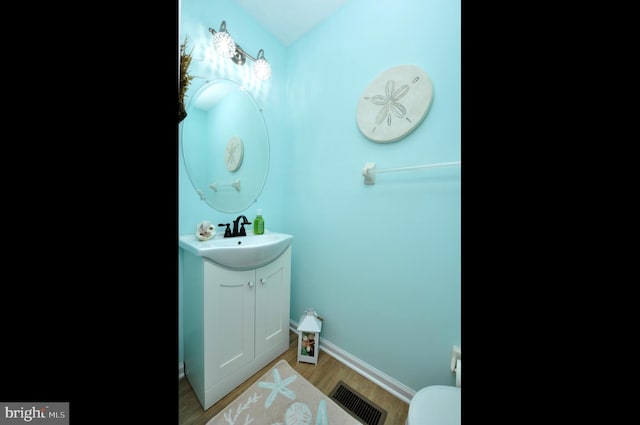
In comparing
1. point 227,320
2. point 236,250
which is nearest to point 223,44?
point 236,250

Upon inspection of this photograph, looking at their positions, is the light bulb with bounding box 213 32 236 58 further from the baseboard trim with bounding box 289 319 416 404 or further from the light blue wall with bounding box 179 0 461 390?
the baseboard trim with bounding box 289 319 416 404

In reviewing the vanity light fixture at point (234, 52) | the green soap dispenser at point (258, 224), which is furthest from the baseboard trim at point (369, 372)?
the vanity light fixture at point (234, 52)

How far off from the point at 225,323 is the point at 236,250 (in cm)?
38

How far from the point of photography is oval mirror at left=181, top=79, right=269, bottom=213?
45.5 inches

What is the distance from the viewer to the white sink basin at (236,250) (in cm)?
97

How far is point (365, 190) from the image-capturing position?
1.20m

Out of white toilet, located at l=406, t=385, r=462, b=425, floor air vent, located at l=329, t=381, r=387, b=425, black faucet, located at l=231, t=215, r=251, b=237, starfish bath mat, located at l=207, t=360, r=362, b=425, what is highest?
black faucet, located at l=231, t=215, r=251, b=237

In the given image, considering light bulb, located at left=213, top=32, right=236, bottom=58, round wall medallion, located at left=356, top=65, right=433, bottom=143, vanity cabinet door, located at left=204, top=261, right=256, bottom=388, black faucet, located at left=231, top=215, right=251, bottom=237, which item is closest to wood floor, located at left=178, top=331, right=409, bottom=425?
vanity cabinet door, located at left=204, top=261, right=256, bottom=388

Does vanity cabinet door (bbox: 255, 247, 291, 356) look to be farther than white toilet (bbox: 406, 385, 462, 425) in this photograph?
Yes

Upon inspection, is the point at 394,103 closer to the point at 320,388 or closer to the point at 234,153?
the point at 234,153

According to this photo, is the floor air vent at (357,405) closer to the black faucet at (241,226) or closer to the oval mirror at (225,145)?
the black faucet at (241,226)

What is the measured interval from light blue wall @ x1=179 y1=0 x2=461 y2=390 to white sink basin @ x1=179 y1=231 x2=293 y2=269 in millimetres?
178
